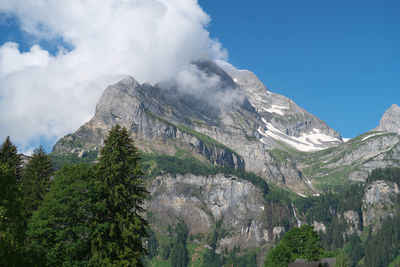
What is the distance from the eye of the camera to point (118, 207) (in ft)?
153

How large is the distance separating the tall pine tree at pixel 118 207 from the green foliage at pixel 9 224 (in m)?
10.8

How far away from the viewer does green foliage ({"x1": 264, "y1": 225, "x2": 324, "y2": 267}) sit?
3784 inches

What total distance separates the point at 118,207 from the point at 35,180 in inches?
634

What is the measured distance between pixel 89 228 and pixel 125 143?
32.2 ft

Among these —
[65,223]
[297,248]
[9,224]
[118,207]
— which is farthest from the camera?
[297,248]

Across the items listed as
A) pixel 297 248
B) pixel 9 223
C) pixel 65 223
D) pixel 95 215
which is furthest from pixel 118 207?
pixel 297 248

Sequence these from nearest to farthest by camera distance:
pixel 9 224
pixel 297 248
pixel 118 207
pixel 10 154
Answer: pixel 9 224, pixel 118 207, pixel 10 154, pixel 297 248

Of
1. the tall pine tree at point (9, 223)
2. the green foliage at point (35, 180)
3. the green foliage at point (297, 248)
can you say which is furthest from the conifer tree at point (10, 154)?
the green foliage at point (297, 248)

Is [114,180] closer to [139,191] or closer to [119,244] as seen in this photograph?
[139,191]

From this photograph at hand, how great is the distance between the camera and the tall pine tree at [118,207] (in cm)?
4403

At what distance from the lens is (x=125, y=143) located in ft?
160

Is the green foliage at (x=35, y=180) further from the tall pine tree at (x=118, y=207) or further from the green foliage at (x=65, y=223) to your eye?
the tall pine tree at (x=118, y=207)

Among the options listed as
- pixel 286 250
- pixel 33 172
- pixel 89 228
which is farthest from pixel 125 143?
pixel 286 250

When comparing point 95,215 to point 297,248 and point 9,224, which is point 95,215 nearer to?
point 9,224
